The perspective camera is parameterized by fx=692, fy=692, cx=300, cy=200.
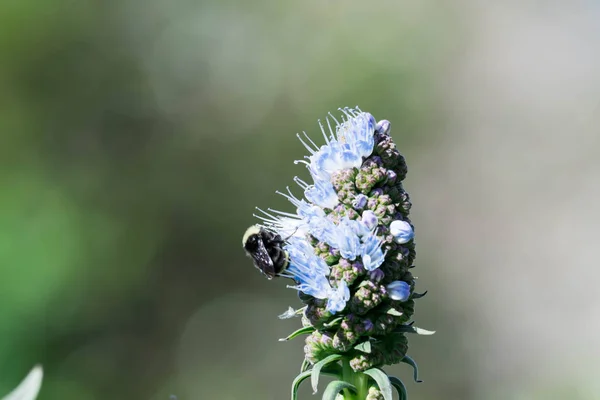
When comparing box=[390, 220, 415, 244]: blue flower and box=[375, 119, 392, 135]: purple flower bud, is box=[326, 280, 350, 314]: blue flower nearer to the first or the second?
box=[390, 220, 415, 244]: blue flower

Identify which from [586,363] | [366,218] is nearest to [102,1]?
[586,363]

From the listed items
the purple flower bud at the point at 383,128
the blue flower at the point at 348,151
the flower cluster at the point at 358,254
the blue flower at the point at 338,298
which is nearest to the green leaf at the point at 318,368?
the flower cluster at the point at 358,254

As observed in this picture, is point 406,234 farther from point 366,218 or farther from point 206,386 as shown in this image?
point 206,386

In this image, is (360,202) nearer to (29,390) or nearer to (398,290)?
(398,290)

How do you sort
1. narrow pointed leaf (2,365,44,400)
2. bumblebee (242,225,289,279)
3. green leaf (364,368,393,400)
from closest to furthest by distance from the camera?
narrow pointed leaf (2,365,44,400) → green leaf (364,368,393,400) → bumblebee (242,225,289,279)

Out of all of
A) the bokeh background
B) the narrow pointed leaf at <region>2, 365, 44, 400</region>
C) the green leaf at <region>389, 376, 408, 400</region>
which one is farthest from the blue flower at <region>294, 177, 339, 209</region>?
the bokeh background

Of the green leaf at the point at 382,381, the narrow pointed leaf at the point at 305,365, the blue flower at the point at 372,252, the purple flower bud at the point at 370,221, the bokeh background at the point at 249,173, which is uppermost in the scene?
the bokeh background at the point at 249,173

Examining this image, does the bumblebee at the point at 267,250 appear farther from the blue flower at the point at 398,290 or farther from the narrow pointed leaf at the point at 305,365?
the blue flower at the point at 398,290
